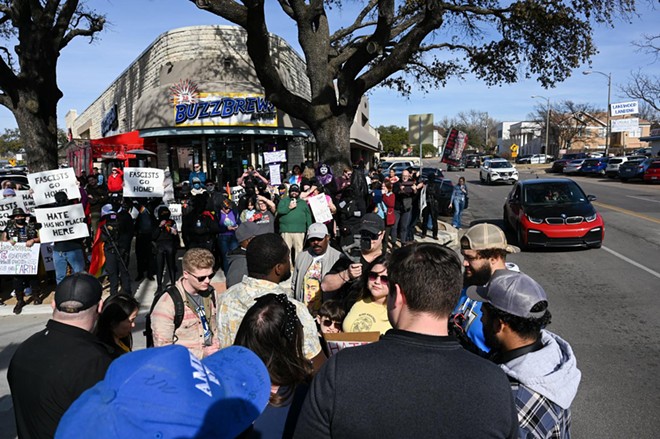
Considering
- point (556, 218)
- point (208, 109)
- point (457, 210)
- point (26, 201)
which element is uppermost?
point (208, 109)

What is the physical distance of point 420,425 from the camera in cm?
153

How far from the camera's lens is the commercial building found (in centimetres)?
1730

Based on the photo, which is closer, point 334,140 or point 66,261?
point 66,261

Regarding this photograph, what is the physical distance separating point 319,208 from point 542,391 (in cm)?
683

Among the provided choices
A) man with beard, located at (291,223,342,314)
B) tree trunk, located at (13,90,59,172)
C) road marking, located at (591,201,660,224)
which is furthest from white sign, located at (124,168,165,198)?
road marking, located at (591,201,660,224)

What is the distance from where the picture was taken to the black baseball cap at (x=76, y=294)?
247cm

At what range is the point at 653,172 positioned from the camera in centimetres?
3011

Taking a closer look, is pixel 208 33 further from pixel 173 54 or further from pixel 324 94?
pixel 324 94

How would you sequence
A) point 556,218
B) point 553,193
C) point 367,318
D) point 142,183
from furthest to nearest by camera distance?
1. point 553,193
2. point 556,218
3. point 142,183
4. point 367,318

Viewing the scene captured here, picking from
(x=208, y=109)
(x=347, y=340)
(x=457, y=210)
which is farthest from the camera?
(x=208, y=109)

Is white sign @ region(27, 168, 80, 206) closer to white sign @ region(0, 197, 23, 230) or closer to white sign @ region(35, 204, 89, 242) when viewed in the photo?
white sign @ region(35, 204, 89, 242)

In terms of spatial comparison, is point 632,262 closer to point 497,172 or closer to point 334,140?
point 334,140

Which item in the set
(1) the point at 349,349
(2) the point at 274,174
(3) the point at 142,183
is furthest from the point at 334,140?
(1) the point at 349,349

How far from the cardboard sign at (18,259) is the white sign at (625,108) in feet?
232
